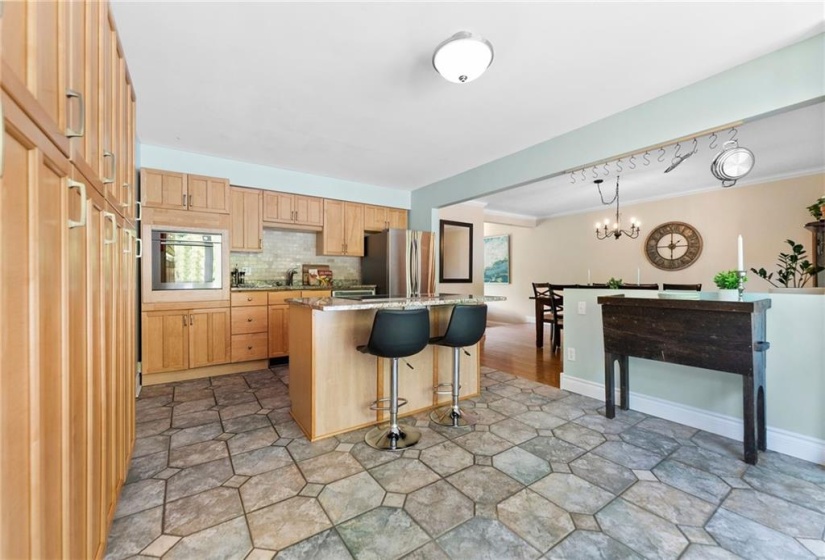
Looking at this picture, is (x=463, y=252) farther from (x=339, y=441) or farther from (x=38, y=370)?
(x=38, y=370)

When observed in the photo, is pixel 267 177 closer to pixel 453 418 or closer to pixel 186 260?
pixel 186 260

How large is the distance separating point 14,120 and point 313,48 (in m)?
1.78

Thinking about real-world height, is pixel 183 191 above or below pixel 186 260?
above

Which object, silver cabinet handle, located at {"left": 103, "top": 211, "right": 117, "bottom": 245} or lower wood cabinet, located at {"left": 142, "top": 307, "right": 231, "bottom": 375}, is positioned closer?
silver cabinet handle, located at {"left": 103, "top": 211, "right": 117, "bottom": 245}

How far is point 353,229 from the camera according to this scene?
15.9 ft

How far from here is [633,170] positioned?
444 centimetres

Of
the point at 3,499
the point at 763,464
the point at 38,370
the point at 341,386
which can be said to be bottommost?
the point at 763,464

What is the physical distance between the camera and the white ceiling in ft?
5.72

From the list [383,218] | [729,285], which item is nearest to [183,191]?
[383,218]

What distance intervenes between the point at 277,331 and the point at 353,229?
1750 millimetres

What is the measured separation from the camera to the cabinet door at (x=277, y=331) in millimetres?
4070

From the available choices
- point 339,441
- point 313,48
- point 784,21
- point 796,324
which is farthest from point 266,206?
point 796,324

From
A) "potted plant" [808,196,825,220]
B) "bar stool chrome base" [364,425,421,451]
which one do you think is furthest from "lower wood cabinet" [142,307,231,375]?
"potted plant" [808,196,825,220]

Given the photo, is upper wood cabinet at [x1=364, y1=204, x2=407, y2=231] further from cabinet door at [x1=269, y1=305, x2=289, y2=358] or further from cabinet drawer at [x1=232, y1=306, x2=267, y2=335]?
cabinet drawer at [x1=232, y1=306, x2=267, y2=335]
